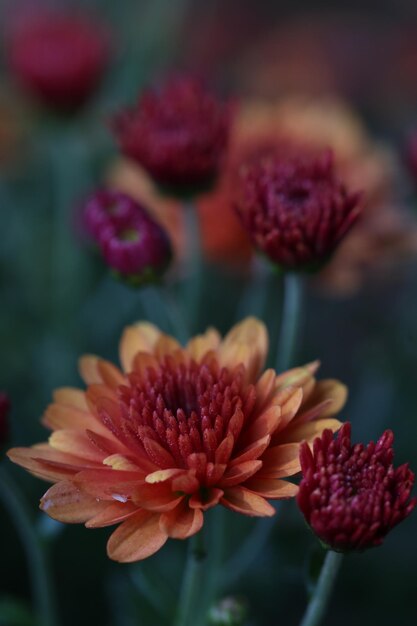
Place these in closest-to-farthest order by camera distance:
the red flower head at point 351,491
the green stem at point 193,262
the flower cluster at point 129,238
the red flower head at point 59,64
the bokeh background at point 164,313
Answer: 1. the red flower head at point 351,491
2. the flower cluster at point 129,238
3. the green stem at point 193,262
4. the bokeh background at point 164,313
5. the red flower head at point 59,64

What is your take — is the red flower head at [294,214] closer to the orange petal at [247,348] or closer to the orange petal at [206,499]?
the orange petal at [247,348]

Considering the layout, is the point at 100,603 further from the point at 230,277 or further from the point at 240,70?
the point at 240,70

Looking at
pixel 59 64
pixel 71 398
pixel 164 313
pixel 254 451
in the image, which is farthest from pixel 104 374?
pixel 59 64

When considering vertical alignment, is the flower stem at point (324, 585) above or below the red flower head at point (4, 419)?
below

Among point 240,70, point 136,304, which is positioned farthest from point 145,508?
point 240,70

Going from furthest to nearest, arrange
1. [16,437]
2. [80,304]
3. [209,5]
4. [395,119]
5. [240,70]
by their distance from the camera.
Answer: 1. [209,5]
2. [240,70]
3. [395,119]
4. [80,304]
5. [16,437]

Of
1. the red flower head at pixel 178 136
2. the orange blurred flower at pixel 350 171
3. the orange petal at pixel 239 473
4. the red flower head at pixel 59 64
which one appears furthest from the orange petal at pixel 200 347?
the red flower head at pixel 59 64
